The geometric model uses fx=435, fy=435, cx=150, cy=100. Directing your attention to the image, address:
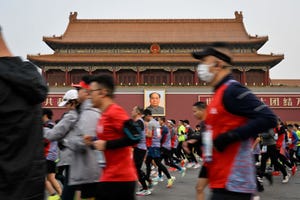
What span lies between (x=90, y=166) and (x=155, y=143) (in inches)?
191

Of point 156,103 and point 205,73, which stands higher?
point 156,103

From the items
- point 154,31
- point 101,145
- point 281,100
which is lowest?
point 101,145

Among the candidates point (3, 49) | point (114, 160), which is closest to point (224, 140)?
point (114, 160)

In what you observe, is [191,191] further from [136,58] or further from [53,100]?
[136,58]

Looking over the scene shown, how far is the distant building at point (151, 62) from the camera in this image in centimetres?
2764

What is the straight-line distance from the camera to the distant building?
90.7ft

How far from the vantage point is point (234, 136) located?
2.44m

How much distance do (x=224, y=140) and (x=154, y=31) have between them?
31393 mm

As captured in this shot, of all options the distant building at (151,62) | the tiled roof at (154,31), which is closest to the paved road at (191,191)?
the distant building at (151,62)

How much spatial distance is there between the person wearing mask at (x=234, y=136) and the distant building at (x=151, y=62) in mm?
24869

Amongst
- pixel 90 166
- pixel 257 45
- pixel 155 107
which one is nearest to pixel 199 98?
pixel 155 107

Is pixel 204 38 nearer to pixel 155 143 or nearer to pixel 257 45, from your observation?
pixel 257 45

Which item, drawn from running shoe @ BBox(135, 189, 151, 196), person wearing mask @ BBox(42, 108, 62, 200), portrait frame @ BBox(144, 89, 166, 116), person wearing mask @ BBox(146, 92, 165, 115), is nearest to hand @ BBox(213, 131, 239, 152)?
person wearing mask @ BBox(42, 108, 62, 200)

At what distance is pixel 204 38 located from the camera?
3225cm
